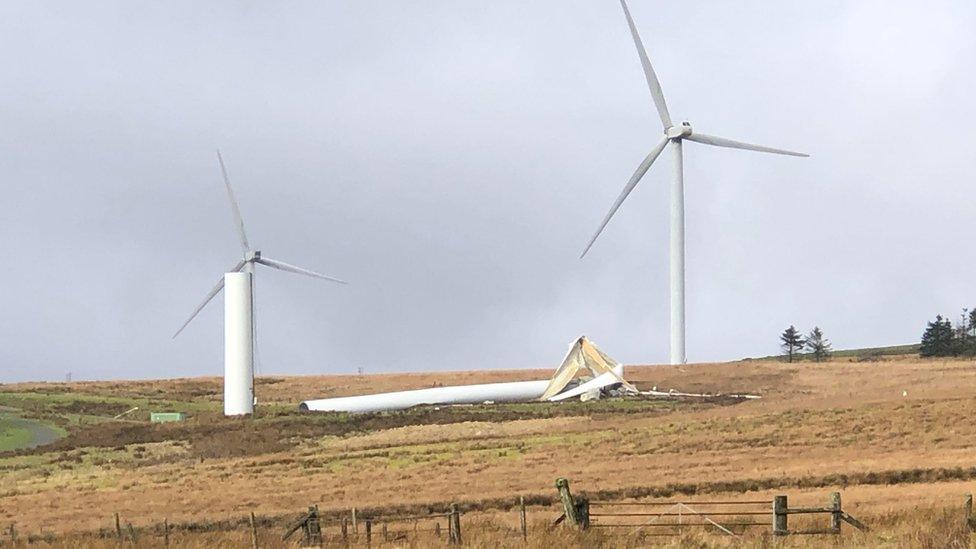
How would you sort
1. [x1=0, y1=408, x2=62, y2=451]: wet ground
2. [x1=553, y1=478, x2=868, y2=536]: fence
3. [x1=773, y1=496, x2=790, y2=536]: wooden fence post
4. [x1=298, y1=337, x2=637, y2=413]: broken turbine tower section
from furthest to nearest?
[x1=298, y1=337, x2=637, y2=413]: broken turbine tower section → [x1=0, y1=408, x2=62, y2=451]: wet ground → [x1=553, y1=478, x2=868, y2=536]: fence → [x1=773, y1=496, x2=790, y2=536]: wooden fence post

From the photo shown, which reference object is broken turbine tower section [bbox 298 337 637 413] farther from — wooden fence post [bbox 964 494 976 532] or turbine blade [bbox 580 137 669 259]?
wooden fence post [bbox 964 494 976 532]

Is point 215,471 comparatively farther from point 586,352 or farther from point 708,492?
point 586,352

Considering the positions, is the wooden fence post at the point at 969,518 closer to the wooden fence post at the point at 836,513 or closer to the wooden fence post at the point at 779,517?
the wooden fence post at the point at 836,513

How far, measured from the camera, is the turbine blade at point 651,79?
94.6 meters

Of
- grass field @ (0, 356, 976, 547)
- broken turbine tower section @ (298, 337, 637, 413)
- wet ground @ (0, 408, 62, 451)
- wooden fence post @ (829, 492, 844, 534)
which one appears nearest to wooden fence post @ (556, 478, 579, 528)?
grass field @ (0, 356, 976, 547)

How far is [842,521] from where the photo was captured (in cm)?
3056

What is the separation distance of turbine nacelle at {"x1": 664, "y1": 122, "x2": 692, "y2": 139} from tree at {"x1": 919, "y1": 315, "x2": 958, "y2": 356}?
57892 mm

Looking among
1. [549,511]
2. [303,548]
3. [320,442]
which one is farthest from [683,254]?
[303,548]

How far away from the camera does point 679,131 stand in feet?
322

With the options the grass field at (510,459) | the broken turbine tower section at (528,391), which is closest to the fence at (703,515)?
Answer: the grass field at (510,459)

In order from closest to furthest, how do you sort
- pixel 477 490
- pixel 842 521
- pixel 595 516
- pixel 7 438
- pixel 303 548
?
pixel 303 548 < pixel 842 521 < pixel 595 516 < pixel 477 490 < pixel 7 438

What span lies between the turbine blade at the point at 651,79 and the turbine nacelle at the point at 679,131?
379mm

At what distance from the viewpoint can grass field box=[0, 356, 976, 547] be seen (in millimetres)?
38656

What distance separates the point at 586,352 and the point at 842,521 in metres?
67.0
